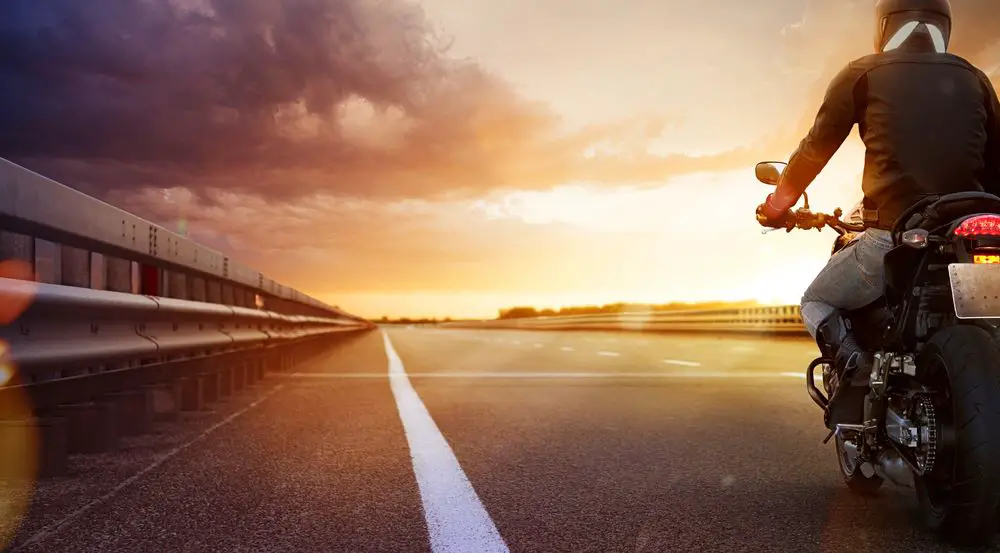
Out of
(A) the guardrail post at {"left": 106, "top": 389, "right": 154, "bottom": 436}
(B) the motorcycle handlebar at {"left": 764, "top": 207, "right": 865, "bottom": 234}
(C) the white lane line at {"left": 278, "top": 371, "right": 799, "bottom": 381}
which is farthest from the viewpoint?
(C) the white lane line at {"left": 278, "top": 371, "right": 799, "bottom": 381}

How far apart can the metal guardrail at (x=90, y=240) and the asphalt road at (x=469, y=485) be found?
1.05m

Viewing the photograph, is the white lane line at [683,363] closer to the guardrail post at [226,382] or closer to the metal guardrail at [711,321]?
the metal guardrail at [711,321]

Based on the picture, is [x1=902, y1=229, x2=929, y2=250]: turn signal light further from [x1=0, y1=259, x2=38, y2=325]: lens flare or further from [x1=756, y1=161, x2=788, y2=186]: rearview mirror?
[x1=0, y1=259, x2=38, y2=325]: lens flare

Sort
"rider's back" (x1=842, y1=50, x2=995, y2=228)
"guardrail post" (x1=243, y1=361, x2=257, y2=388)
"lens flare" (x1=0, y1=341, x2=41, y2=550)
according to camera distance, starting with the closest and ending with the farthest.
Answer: "rider's back" (x1=842, y1=50, x2=995, y2=228), "lens flare" (x1=0, y1=341, x2=41, y2=550), "guardrail post" (x1=243, y1=361, x2=257, y2=388)

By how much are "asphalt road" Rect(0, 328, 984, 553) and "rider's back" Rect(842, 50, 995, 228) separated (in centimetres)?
135

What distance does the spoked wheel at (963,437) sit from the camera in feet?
10.2

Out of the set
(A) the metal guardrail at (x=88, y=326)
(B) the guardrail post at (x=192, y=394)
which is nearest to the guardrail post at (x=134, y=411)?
(A) the metal guardrail at (x=88, y=326)

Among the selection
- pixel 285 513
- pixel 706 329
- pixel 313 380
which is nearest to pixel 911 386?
pixel 285 513

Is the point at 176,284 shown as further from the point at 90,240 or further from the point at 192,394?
the point at 90,240

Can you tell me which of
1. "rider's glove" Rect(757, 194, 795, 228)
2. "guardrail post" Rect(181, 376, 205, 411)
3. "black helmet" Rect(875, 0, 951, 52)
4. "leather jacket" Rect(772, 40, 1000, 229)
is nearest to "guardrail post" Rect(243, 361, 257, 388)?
"guardrail post" Rect(181, 376, 205, 411)

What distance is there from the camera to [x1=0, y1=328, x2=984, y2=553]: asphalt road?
11.0 ft

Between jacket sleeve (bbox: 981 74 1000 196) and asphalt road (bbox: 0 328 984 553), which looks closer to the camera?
asphalt road (bbox: 0 328 984 553)

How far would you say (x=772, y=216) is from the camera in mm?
4816

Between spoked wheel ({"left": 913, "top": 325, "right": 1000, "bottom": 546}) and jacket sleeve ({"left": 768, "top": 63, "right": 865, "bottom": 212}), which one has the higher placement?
jacket sleeve ({"left": 768, "top": 63, "right": 865, "bottom": 212})
